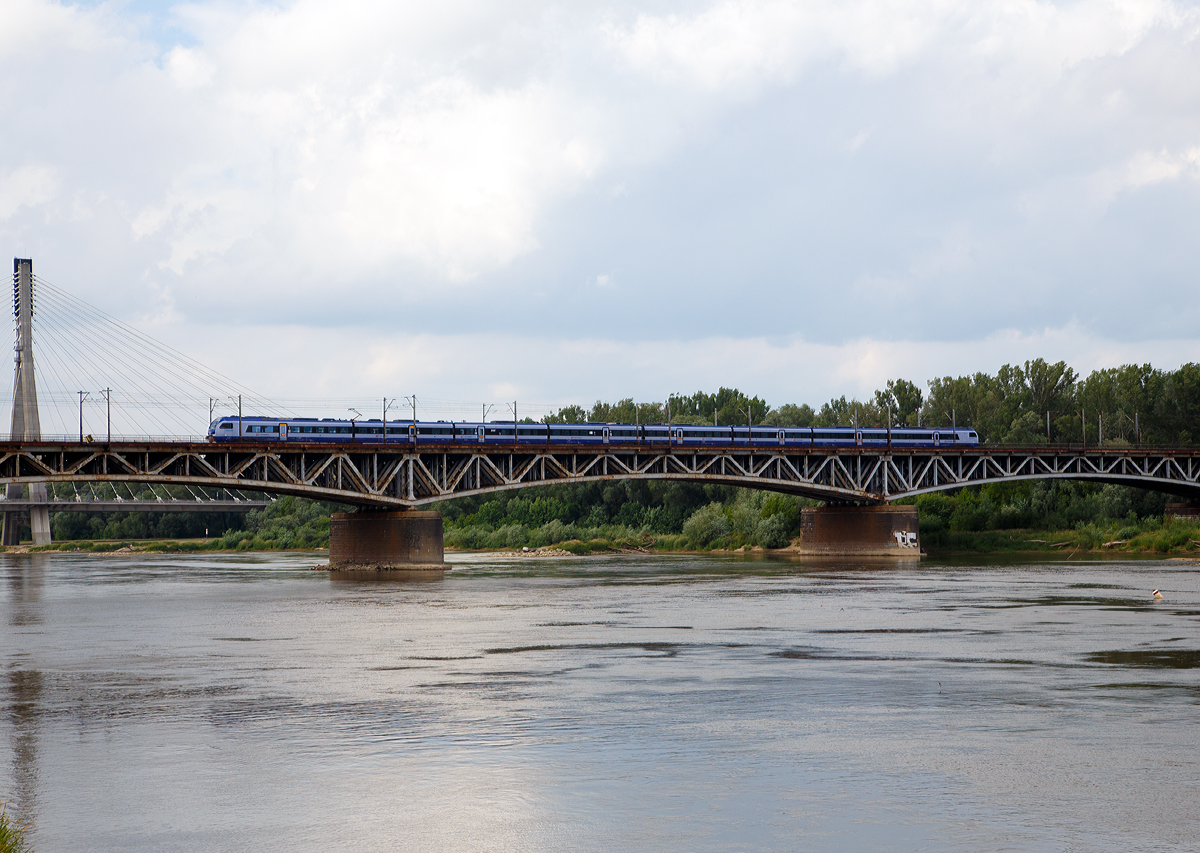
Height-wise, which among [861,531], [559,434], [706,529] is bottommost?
[706,529]

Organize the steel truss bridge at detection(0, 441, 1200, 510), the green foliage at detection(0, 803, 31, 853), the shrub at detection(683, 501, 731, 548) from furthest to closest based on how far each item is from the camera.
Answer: the shrub at detection(683, 501, 731, 548), the steel truss bridge at detection(0, 441, 1200, 510), the green foliage at detection(0, 803, 31, 853)

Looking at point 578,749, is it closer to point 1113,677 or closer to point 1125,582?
point 1113,677

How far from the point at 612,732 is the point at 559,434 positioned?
8299cm

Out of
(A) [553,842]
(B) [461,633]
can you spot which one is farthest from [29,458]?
(A) [553,842]

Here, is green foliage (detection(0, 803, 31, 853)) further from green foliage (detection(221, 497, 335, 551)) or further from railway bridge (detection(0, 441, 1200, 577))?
green foliage (detection(221, 497, 335, 551))

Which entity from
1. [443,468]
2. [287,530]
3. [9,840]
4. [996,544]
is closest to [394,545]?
[443,468]

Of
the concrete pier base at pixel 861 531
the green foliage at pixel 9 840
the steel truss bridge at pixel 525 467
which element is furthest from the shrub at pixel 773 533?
the green foliage at pixel 9 840

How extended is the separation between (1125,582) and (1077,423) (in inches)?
3744

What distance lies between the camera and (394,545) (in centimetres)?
9356

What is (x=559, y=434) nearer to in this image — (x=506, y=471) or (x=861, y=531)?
(x=506, y=471)

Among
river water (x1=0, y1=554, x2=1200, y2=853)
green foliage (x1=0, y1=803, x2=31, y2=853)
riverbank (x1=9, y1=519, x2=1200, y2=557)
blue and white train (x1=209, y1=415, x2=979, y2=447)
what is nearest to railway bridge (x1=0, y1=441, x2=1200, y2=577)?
blue and white train (x1=209, y1=415, x2=979, y2=447)

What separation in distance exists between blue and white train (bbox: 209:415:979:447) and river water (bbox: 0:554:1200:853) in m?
42.4

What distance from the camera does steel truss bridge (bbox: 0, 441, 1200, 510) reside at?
273 ft

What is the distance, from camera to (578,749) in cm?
2167
